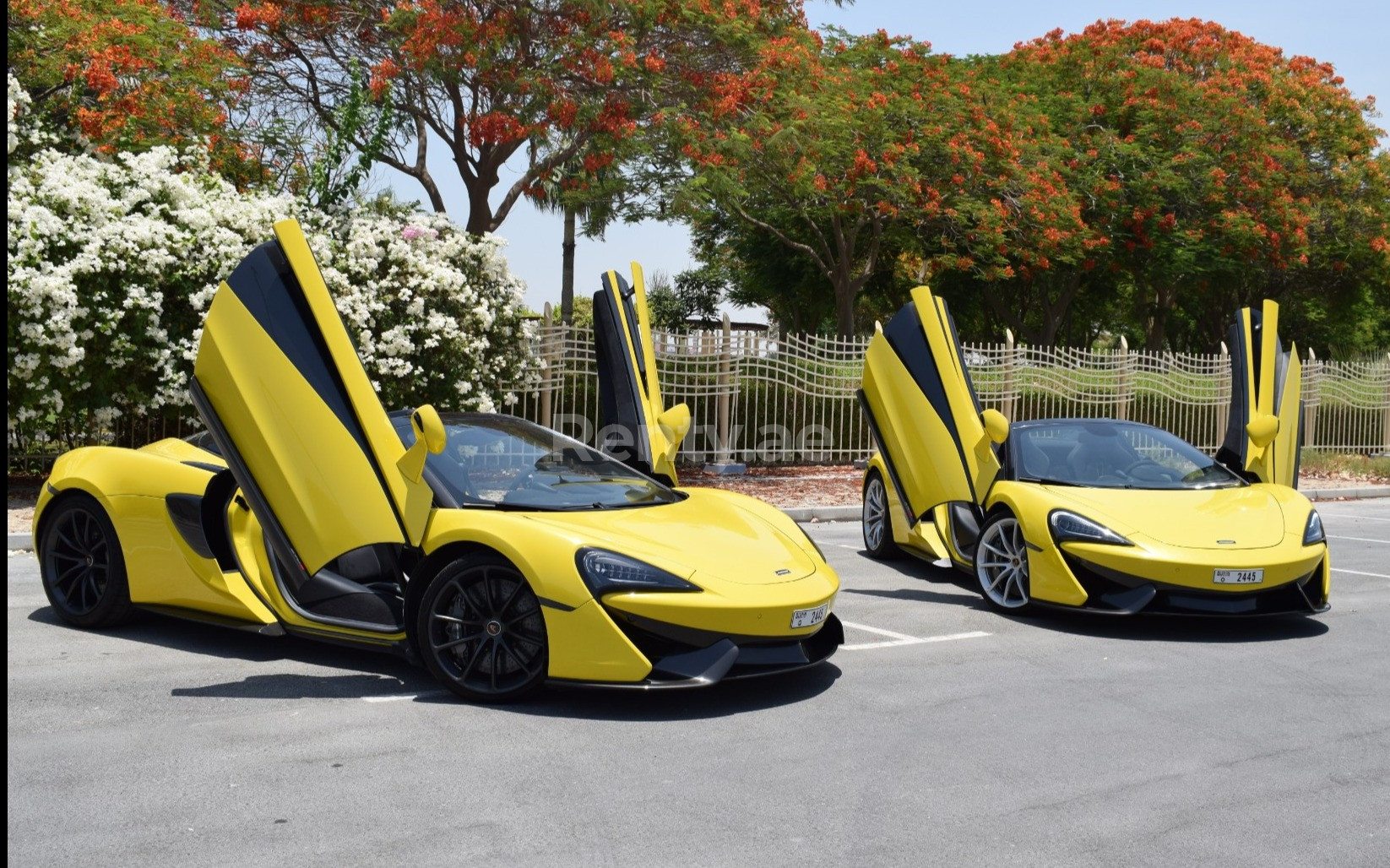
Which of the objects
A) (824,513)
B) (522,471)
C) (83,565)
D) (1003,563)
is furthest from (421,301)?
(522,471)

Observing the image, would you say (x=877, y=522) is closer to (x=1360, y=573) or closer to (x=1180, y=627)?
(x=1180, y=627)

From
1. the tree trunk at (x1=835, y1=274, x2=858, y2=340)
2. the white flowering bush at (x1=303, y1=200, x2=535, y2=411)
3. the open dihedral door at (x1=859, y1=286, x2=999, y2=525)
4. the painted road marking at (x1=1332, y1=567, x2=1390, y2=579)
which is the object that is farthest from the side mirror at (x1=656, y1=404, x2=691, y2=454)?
the tree trunk at (x1=835, y1=274, x2=858, y2=340)

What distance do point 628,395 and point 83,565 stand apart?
335 centimetres

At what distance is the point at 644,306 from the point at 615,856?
622cm

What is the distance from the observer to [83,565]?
6.68 m

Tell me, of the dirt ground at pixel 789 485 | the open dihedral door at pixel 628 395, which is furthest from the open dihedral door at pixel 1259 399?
the dirt ground at pixel 789 485

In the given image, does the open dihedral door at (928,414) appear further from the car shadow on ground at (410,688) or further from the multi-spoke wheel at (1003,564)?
the car shadow on ground at (410,688)

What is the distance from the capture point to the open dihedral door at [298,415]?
5.35 meters

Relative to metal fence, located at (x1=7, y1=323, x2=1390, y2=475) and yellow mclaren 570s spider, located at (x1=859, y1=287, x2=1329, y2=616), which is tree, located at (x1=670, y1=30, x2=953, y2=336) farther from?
yellow mclaren 570s spider, located at (x1=859, y1=287, x2=1329, y2=616)

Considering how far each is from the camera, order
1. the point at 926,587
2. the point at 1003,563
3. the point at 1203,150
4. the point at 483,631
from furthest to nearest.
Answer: the point at 1203,150 → the point at 926,587 → the point at 1003,563 → the point at 483,631

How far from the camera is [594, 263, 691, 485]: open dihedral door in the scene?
8.23 metres

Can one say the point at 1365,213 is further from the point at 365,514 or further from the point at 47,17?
the point at 365,514

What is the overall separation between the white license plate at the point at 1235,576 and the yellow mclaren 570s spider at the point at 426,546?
7.76 ft

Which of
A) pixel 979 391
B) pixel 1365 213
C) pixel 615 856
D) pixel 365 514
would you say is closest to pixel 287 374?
pixel 365 514
